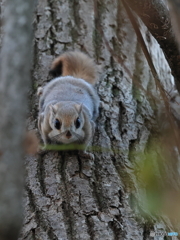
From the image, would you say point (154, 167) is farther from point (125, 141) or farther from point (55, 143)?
point (55, 143)

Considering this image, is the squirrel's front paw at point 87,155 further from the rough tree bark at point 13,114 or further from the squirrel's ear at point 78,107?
the rough tree bark at point 13,114

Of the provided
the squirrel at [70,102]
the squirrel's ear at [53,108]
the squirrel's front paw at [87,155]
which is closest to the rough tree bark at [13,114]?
the squirrel's front paw at [87,155]

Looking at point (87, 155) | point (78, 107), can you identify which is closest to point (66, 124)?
point (78, 107)

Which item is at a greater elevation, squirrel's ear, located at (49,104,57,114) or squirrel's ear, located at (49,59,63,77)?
squirrel's ear, located at (49,59,63,77)

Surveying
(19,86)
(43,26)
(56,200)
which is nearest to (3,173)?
(19,86)

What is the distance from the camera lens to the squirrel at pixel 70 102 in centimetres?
332

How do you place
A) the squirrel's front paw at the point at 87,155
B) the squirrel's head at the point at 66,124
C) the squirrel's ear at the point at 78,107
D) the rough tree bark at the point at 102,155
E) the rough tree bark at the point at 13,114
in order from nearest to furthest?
1. the rough tree bark at the point at 13,114
2. the rough tree bark at the point at 102,155
3. the squirrel's front paw at the point at 87,155
4. the squirrel's head at the point at 66,124
5. the squirrel's ear at the point at 78,107

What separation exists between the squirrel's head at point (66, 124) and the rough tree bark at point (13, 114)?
7.61ft

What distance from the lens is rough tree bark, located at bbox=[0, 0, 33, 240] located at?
0.91m

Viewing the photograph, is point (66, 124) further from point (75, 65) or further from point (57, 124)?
point (75, 65)

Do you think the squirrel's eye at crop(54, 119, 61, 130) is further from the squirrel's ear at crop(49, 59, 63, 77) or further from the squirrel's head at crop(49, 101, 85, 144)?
the squirrel's ear at crop(49, 59, 63, 77)

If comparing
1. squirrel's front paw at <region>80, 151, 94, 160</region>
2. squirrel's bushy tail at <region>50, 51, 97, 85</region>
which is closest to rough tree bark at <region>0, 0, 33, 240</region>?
squirrel's front paw at <region>80, 151, 94, 160</region>

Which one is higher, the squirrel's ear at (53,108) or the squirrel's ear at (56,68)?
the squirrel's ear at (56,68)

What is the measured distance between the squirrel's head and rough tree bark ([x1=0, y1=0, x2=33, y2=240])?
7.61 feet
